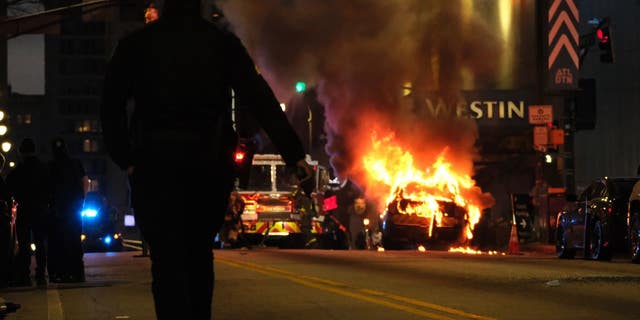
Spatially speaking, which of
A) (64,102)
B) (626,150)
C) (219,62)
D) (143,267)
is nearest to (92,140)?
(64,102)

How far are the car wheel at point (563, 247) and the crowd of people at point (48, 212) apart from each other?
11.9 m

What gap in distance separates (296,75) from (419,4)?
5.37 meters

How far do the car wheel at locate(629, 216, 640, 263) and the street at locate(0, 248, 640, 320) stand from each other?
5.64 feet

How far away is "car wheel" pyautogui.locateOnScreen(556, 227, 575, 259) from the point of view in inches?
959

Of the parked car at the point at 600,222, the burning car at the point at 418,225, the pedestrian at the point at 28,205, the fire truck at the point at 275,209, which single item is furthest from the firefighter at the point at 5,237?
the fire truck at the point at 275,209

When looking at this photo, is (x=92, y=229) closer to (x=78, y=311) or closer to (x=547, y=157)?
(x=547, y=157)

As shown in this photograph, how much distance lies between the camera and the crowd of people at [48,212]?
15.2 meters

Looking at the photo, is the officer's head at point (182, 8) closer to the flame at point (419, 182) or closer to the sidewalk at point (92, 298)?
the sidewalk at point (92, 298)

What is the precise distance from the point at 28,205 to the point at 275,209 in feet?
61.6

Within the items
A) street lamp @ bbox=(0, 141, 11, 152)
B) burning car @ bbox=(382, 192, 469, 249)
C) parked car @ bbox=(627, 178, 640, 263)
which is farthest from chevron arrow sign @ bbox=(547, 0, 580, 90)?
parked car @ bbox=(627, 178, 640, 263)

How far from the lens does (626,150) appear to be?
1993 inches

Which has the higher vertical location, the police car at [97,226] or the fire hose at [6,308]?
the police car at [97,226]

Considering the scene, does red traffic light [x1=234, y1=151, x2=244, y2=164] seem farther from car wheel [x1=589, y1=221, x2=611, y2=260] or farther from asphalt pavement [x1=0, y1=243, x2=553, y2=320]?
car wheel [x1=589, y1=221, x2=611, y2=260]

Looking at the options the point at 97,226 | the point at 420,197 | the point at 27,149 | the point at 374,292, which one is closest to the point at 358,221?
the point at 97,226
